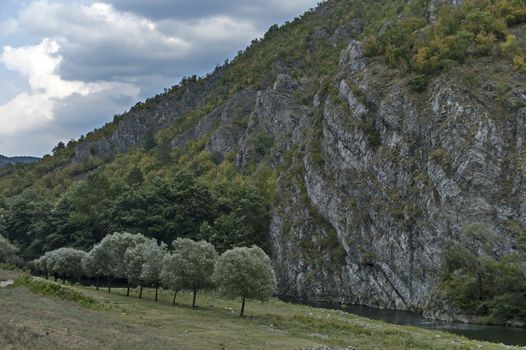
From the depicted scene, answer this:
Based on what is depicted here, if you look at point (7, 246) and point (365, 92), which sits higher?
point (365, 92)

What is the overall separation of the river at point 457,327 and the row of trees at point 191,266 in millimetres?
24043

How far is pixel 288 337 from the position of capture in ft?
149

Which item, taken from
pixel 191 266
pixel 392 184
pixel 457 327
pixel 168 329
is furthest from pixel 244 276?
pixel 392 184

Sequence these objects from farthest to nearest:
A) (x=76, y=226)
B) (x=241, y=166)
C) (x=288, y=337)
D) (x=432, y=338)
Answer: (x=241, y=166), (x=76, y=226), (x=432, y=338), (x=288, y=337)

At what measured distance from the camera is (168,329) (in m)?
43.4

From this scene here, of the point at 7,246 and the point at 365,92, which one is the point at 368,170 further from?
the point at 7,246

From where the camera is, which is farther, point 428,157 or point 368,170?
point 368,170

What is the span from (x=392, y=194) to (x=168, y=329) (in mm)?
71381

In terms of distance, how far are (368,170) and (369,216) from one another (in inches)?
390

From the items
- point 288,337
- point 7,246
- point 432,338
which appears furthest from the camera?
point 7,246

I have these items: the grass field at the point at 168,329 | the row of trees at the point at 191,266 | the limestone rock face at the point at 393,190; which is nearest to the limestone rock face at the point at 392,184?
the limestone rock face at the point at 393,190

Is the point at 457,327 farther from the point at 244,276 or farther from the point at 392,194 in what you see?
the point at 392,194

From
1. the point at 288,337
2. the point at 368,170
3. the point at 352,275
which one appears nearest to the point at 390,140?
the point at 368,170

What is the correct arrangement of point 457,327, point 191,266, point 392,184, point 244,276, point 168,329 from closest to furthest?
1. point 168,329
2. point 244,276
3. point 191,266
4. point 457,327
5. point 392,184
